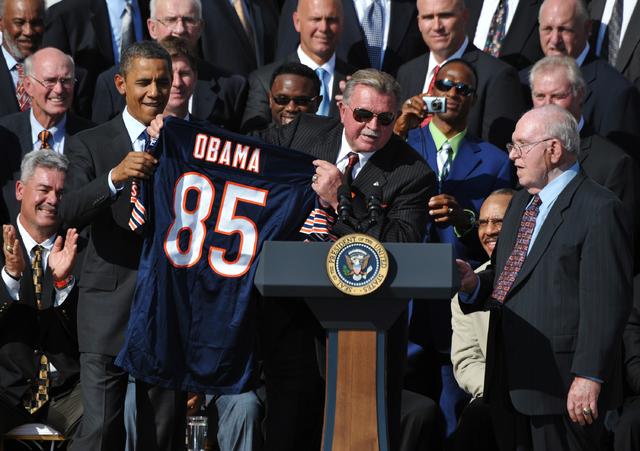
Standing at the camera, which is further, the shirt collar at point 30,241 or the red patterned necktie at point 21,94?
the red patterned necktie at point 21,94

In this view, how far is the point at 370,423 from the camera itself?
512 cm

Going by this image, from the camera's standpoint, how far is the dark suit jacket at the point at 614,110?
8.25 meters

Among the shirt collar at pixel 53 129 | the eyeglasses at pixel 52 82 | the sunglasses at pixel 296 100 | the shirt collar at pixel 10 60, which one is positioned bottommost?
the shirt collar at pixel 53 129

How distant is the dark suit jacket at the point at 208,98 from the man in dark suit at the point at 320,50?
0.36ft

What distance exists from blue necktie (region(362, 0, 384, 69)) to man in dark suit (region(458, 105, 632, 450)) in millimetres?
3282

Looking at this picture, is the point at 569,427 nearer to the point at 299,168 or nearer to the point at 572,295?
the point at 572,295

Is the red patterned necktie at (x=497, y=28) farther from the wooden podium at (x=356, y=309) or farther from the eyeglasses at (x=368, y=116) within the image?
the wooden podium at (x=356, y=309)

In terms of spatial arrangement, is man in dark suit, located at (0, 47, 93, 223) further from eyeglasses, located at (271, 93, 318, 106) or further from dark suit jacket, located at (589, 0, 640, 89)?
dark suit jacket, located at (589, 0, 640, 89)

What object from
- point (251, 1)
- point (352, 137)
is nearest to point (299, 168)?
point (352, 137)

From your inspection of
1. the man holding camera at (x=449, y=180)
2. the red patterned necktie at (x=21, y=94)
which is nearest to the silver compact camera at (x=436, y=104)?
the man holding camera at (x=449, y=180)

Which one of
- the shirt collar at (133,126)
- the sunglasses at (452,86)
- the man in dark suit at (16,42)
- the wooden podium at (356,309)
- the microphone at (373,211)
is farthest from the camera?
the man in dark suit at (16,42)

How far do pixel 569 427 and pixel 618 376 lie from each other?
1.13ft

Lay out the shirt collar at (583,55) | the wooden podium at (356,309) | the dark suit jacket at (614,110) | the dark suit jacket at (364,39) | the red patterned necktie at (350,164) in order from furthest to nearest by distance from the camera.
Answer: the dark suit jacket at (364,39)
the shirt collar at (583,55)
the dark suit jacket at (614,110)
the red patterned necktie at (350,164)
the wooden podium at (356,309)

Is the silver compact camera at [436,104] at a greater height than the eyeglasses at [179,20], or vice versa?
the eyeglasses at [179,20]
